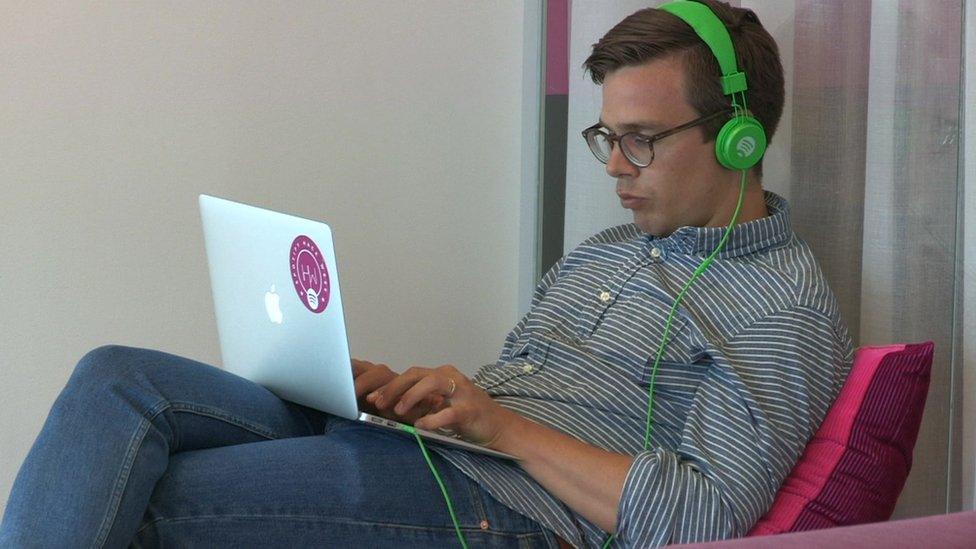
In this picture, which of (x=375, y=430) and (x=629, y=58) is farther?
(x=629, y=58)

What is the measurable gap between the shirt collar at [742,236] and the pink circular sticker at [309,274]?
1.67ft

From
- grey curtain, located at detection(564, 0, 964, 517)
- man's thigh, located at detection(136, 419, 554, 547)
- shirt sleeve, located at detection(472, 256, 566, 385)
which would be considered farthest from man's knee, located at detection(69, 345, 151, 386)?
grey curtain, located at detection(564, 0, 964, 517)

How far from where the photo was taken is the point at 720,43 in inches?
55.9

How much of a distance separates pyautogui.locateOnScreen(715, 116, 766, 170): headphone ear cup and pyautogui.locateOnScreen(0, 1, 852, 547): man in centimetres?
3

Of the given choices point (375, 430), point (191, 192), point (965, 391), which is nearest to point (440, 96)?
point (191, 192)

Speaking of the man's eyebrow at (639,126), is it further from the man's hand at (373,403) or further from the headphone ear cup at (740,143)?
the man's hand at (373,403)

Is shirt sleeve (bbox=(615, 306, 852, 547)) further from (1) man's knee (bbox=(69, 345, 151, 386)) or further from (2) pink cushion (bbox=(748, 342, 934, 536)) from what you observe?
(1) man's knee (bbox=(69, 345, 151, 386))

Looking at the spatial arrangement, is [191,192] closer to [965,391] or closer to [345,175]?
[345,175]

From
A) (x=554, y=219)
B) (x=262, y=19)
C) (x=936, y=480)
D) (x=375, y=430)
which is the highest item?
(x=262, y=19)

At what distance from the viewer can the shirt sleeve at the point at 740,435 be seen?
1183 millimetres

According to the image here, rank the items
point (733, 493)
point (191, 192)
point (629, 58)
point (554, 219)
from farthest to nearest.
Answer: point (554, 219), point (191, 192), point (629, 58), point (733, 493)

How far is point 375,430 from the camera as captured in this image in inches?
→ 52.6

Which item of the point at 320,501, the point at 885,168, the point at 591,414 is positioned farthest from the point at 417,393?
the point at 885,168

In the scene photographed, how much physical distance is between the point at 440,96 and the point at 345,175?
0.79 feet
